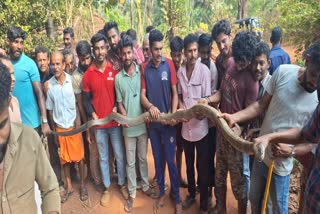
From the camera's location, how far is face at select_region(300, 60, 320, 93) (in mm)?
2210

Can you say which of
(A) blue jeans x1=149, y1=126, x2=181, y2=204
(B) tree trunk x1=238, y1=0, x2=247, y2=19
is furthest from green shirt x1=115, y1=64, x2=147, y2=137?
(B) tree trunk x1=238, y1=0, x2=247, y2=19

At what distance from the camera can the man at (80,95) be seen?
432 centimetres

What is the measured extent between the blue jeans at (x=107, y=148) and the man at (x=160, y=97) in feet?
1.75

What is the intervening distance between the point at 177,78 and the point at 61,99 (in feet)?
5.47

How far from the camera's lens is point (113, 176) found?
4.97 meters

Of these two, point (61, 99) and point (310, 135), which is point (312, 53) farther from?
point (61, 99)

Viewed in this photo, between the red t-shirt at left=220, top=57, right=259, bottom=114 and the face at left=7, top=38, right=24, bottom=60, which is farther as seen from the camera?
the face at left=7, top=38, right=24, bottom=60

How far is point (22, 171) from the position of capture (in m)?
1.64

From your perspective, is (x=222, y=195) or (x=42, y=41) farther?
(x=42, y=41)

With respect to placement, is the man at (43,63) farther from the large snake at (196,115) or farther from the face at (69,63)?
the large snake at (196,115)

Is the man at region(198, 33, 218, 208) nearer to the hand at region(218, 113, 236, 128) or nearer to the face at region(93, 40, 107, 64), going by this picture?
the hand at region(218, 113, 236, 128)

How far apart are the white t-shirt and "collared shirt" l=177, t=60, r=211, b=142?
1.03m

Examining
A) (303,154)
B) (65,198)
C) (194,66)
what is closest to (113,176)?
(65,198)

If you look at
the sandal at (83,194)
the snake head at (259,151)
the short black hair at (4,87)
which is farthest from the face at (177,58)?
the short black hair at (4,87)
